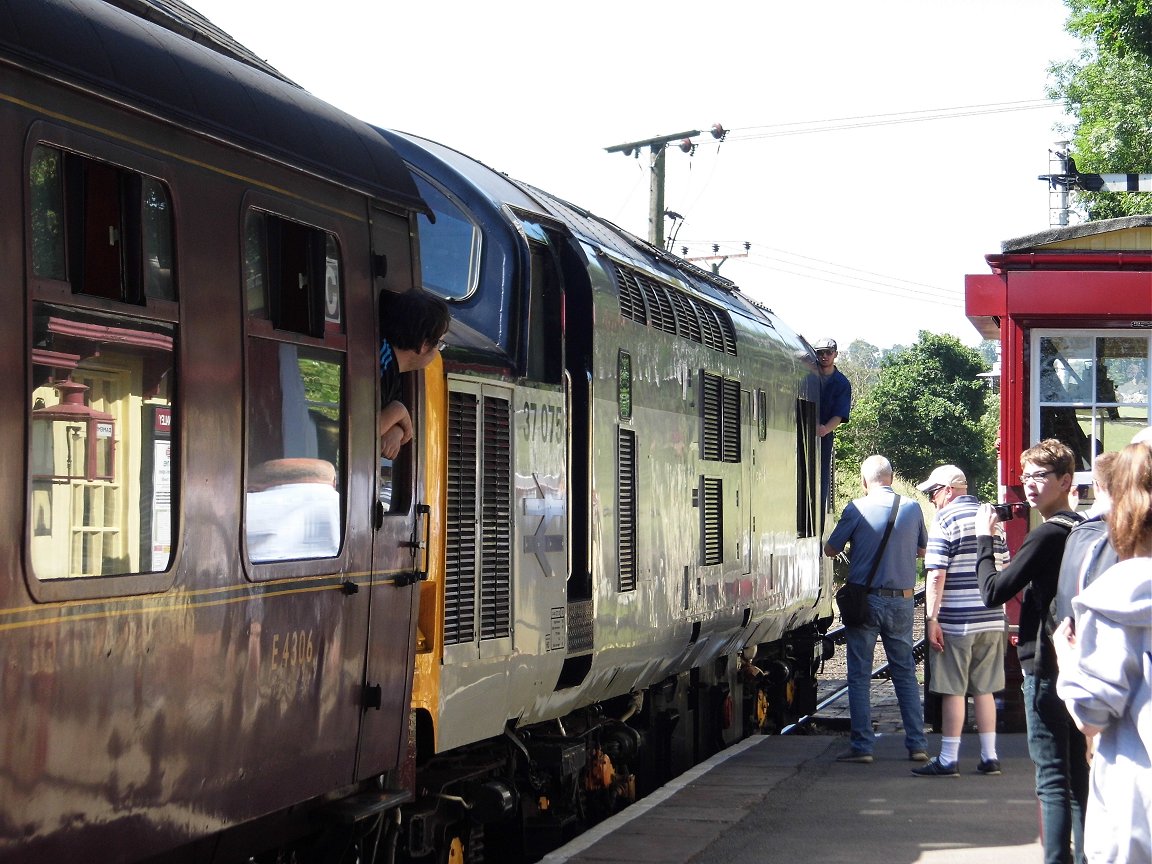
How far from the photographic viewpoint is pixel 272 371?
16.0 feet

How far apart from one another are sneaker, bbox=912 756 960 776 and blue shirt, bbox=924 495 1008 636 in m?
0.82

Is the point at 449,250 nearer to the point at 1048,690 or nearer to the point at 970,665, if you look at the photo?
the point at 1048,690

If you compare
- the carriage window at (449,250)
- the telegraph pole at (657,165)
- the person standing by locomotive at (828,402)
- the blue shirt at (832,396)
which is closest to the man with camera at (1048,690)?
the carriage window at (449,250)

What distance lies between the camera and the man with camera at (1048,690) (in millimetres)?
6109

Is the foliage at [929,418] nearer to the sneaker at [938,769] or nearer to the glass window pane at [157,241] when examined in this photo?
the sneaker at [938,769]

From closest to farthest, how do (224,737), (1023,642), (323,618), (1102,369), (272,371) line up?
(224,737) → (272,371) → (323,618) → (1023,642) → (1102,369)

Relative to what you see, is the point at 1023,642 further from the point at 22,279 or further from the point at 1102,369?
the point at 1102,369

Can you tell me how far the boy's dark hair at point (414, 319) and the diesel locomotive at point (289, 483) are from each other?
0.09m

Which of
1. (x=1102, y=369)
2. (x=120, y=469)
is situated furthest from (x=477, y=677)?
(x=1102, y=369)

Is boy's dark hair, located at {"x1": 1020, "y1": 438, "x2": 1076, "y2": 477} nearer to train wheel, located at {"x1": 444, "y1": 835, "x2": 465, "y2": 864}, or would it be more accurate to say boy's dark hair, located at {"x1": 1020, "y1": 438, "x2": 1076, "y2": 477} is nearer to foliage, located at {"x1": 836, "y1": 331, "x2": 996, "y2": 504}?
train wheel, located at {"x1": 444, "y1": 835, "x2": 465, "y2": 864}

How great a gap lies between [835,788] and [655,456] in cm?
231

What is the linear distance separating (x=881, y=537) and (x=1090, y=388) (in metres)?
2.32

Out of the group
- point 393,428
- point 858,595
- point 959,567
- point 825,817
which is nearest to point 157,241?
point 393,428

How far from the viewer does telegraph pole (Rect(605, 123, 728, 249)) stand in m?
24.4
